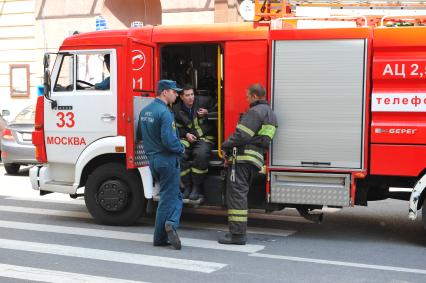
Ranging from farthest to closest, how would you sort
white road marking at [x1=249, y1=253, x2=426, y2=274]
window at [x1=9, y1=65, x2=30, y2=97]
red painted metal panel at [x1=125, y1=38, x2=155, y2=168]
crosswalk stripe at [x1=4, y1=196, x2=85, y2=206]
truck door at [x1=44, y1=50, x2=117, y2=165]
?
1. window at [x1=9, y1=65, x2=30, y2=97]
2. crosswalk stripe at [x1=4, y1=196, x2=85, y2=206]
3. truck door at [x1=44, y1=50, x2=117, y2=165]
4. red painted metal panel at [x1=125, y1=38, x2=155, y2=168]
5. white road marking at [x1=249, y1=253, x2=426, y2=274]

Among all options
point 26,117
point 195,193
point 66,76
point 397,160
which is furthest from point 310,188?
point 26,117

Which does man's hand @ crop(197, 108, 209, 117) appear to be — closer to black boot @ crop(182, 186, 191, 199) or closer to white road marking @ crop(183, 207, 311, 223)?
black boot @ crop(182, 186, 191, 199)

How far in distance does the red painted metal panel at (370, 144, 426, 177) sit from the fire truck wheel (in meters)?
2.89

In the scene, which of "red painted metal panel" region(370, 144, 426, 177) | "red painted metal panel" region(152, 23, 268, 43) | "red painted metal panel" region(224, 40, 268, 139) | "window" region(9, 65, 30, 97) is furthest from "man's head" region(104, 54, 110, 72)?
"window" region(9, 65, 30, 97)

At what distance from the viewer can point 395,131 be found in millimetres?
6488

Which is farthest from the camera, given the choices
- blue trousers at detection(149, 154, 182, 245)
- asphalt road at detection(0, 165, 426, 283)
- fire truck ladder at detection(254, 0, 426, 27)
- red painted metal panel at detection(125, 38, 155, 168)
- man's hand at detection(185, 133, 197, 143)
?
man's hand at detection(185, 133, 197, 143)

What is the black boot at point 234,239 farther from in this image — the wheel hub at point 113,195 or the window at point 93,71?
the window at point 93,71

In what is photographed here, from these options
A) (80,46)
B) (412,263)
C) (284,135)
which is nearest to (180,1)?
(80,46)

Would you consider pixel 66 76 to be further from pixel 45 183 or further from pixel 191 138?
pixel 191 138

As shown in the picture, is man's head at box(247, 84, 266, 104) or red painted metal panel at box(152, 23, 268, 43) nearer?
man's head at box(247, 84, 266, 104)

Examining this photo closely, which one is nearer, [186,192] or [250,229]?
[186,192]

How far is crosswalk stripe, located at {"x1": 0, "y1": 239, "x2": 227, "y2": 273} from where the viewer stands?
5844 mm

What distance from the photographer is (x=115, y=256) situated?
6.24 meters

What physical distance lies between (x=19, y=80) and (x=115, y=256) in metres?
15.2
